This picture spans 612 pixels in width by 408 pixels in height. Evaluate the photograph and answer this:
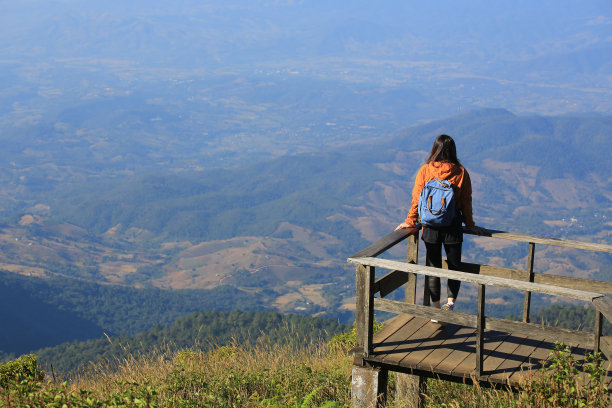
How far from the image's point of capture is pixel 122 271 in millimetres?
193250

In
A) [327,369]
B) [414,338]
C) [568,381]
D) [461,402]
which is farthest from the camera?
[327,369]

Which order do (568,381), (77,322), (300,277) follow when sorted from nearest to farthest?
1. (568,381)
2. (77,322)
3. (300,277)

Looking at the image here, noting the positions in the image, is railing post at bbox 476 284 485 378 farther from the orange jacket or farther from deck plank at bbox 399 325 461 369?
the orange jacket

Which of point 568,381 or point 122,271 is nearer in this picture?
point 568,381

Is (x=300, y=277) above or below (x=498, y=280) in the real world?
below

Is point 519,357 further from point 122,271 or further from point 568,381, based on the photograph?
point 122,271

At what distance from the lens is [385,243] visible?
6.50m

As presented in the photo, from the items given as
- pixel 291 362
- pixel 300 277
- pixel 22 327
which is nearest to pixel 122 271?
pixel 300 277

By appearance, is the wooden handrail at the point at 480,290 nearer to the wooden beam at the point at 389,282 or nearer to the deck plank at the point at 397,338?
the wooden beam at the point at 389,282

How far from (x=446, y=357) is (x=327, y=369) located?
2.36 metres

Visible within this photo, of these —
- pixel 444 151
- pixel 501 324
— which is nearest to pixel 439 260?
pixel 444 151

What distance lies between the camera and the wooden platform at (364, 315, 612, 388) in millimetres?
5711

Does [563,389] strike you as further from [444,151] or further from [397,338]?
[444,151]

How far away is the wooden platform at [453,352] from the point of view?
571 cm
